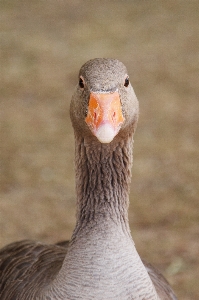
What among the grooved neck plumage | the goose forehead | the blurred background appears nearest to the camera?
the goose forehead

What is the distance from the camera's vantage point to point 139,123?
245 inches

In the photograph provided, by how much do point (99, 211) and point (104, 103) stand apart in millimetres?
637

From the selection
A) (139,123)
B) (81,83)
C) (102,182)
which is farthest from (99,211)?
(139,123)

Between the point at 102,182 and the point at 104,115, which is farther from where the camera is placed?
the point at 102,182

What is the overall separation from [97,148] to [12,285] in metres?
0.84

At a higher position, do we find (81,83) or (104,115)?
(81,83)

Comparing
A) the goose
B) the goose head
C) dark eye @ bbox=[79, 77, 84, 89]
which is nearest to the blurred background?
the goose

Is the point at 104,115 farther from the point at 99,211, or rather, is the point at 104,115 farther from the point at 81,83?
the point at 99,211

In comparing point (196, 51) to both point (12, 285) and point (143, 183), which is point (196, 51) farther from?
point (12, 285)

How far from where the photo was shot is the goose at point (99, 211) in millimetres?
2336

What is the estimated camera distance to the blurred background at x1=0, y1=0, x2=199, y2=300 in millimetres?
4754

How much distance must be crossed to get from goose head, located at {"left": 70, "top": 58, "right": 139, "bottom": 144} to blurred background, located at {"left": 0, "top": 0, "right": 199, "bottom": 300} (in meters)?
2.12

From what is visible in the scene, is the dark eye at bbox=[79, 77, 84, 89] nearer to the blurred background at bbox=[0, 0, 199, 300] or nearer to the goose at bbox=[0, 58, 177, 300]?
the goose at bbox=[0, 58, 177, 300]

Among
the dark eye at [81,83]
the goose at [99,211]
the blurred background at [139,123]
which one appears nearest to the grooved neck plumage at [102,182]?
the goose at [99,211]
